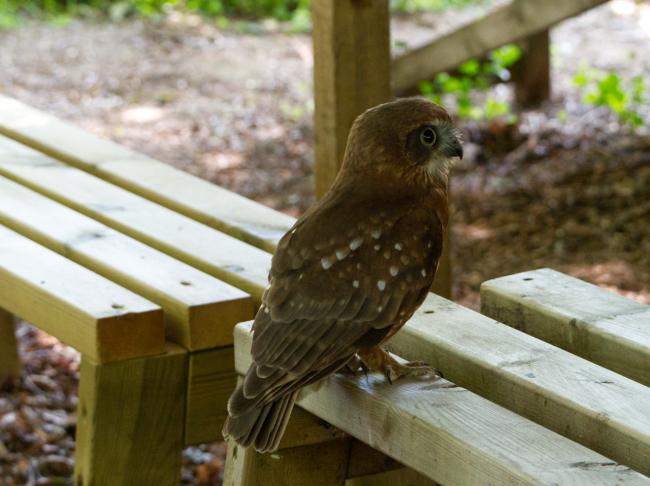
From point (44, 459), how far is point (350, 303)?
2018 mm

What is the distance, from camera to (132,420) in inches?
117

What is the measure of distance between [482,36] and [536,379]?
3612mm

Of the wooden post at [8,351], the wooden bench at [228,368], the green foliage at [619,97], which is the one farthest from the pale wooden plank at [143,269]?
the green foliage at [619,97]

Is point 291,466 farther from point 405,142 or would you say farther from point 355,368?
point 405,142

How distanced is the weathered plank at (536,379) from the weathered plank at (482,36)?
2.52m

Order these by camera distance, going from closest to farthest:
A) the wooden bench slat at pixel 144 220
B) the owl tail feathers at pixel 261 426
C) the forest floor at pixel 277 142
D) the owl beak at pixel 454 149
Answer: the owl tail feathers at pixel 261 426, the owl beak at pixel 454 149, the wooden bench slat at pixel 144 220, the forest floor at pixel 277 142

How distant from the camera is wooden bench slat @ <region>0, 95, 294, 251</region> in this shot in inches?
140

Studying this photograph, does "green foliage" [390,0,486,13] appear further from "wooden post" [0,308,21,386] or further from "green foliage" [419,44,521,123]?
"wooden post" [0,308,21,386]

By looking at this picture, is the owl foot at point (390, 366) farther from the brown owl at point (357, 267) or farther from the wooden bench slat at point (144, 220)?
the wooden bench slat at point (144, 220)

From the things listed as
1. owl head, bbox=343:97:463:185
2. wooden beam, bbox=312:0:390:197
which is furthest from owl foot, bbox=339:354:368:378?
wooden beam, bbox=312:0:390:197

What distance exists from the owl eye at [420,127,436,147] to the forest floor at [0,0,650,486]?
5.96 feet

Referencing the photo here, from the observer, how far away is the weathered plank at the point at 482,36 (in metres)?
5.30

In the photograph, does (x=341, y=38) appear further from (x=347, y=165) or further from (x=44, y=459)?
(x=44, y=459)

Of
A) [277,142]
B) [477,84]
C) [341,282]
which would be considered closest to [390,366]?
[341,282]
